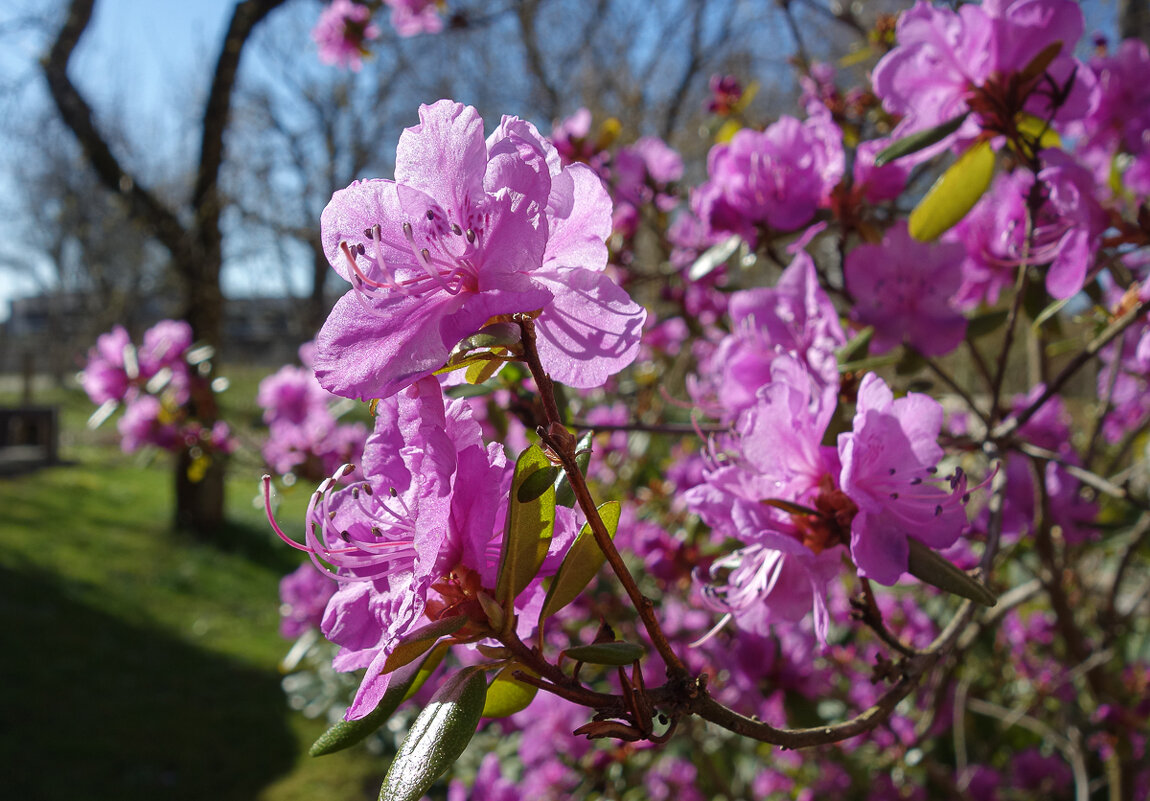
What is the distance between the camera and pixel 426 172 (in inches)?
23.8

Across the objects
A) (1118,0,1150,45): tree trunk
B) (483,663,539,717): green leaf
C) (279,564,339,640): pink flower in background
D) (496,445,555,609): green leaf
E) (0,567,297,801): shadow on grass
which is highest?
(1118,0,1150,45): tree trunk

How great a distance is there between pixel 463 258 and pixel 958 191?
761 millimetres

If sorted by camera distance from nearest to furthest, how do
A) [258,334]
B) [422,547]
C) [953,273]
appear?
[422,547] → [953,273] → [258,334]

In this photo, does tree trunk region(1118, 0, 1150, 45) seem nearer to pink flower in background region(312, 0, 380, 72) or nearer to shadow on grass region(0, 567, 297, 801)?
pink flower in background region(312, 0, 380, 72)

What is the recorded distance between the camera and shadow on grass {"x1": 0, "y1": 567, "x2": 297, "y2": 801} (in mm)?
3928

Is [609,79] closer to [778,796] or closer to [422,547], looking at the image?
[778,796]

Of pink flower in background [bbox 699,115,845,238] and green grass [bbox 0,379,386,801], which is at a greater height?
pink flower in background [bbox 699,115,845,238]

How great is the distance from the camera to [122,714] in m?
4.61

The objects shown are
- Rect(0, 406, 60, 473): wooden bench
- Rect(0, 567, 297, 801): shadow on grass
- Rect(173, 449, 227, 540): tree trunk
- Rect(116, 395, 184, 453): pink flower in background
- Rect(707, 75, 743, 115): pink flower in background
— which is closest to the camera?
Rect(707, 75, 743, 115): pink flower in background

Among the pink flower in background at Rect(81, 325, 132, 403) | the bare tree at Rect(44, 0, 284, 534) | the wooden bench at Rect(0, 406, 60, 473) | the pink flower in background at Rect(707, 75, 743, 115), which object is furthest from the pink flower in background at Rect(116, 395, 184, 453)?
the wooden bench at Rect(0, 406, 60, 473)

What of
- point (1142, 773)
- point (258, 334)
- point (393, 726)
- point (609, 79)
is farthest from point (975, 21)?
point (258, 334)

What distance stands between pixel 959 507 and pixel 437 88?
11747mm

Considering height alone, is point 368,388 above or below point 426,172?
below

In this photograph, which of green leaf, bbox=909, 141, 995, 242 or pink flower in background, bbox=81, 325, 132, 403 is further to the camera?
pink flower in background, bbox=81, 325, 132, 403
